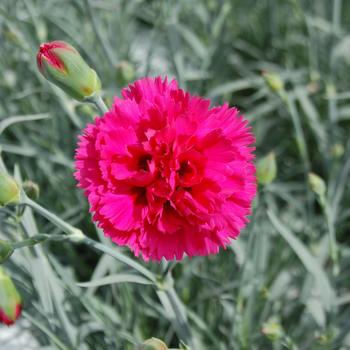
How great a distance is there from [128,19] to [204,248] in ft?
4.08

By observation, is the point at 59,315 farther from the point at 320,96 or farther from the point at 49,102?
the point at 320,96

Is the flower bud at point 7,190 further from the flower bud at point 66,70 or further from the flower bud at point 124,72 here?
the flower bud at point 124,72

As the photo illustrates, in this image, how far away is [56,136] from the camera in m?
1.35

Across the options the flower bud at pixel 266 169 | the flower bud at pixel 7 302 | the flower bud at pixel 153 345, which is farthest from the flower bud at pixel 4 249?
the flower bud at pixel 266 169

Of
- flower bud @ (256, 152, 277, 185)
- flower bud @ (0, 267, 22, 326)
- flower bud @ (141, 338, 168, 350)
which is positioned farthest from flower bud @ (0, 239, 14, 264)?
flower bud @ (256, 152, 277, 185)

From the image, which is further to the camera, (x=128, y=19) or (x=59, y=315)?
(x=128, y=19)

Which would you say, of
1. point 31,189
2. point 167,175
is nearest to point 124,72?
point 31,189

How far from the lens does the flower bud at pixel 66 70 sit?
0.64 meters

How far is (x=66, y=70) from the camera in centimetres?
64

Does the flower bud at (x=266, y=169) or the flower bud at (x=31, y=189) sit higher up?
the flower bud at (x=31, y=189)

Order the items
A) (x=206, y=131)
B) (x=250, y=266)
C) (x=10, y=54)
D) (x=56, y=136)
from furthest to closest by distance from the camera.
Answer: (x=10, y=54) < (x=56, y=136) < (x=250, y=266) < (x=206, y=131)

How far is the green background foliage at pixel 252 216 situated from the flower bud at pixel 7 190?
5.3 inches

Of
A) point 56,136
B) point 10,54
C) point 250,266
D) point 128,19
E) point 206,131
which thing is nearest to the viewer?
point 206,131

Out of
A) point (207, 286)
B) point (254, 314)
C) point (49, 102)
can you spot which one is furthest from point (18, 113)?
point (254, 314)
